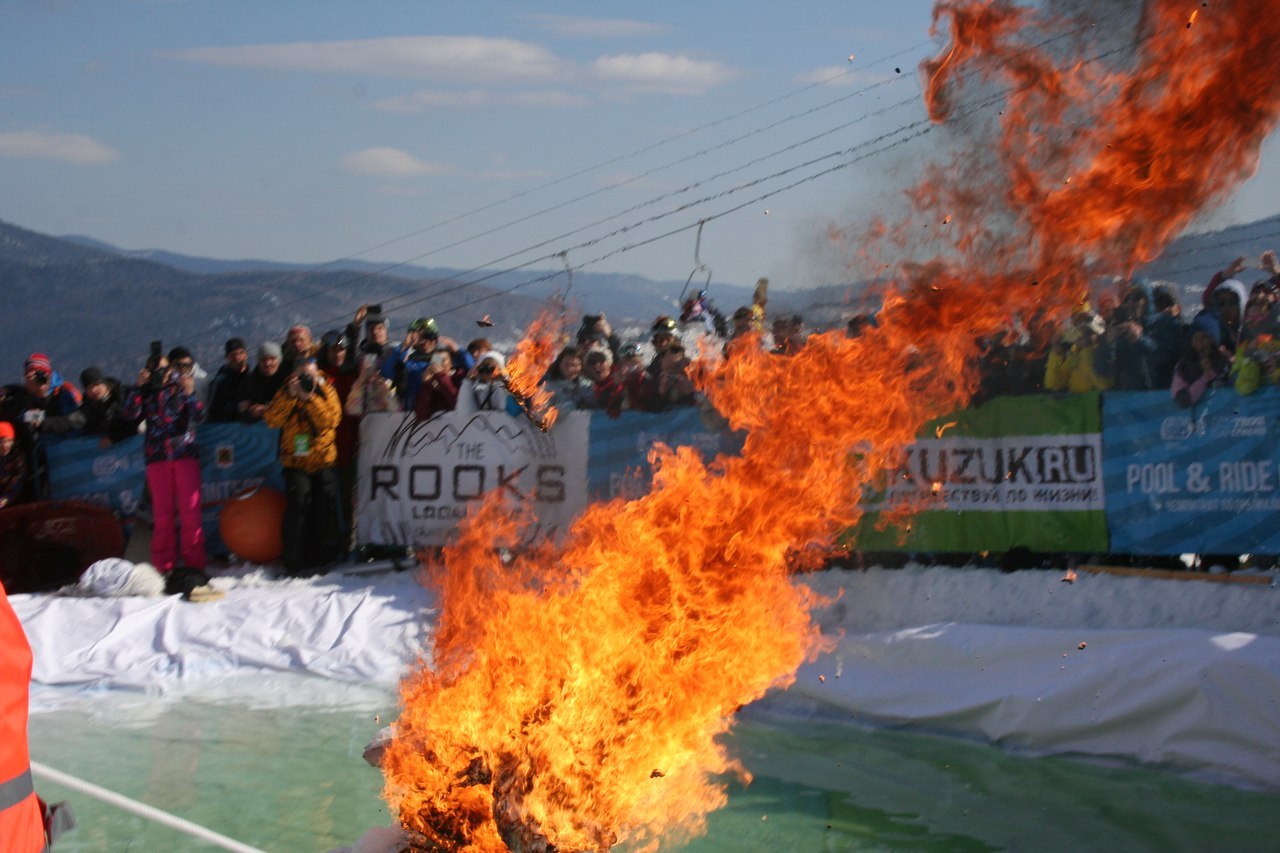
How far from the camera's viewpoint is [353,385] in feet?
37.5

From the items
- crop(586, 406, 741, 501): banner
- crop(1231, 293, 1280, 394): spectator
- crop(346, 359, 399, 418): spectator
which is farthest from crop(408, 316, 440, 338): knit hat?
crop(1231, 293, 1280, 394): spectator

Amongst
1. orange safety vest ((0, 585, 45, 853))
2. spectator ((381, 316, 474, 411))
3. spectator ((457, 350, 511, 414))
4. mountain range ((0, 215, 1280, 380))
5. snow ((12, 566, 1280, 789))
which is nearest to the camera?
orange safety vest ((0, 585, 45, 853))

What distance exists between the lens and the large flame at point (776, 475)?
4.67m

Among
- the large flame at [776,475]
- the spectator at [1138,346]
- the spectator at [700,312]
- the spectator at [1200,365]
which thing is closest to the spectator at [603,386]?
the spectator at [700,312]

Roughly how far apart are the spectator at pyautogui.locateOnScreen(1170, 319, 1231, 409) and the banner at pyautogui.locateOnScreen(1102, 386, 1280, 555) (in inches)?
2.7

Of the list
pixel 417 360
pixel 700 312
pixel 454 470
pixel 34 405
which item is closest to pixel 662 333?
pixel 700 312

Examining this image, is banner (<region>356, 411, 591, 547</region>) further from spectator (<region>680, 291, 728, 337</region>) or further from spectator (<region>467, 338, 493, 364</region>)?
spectator (<region>680, 291, 728, 337</region>)

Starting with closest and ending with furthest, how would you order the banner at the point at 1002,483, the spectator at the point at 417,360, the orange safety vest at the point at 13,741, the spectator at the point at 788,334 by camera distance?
the orange safety vest at the point at 13,741, the spectator at the point at 788,334, the banner at the point at 1002,483, the spectator at the point at 417,360

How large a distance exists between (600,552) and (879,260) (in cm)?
202

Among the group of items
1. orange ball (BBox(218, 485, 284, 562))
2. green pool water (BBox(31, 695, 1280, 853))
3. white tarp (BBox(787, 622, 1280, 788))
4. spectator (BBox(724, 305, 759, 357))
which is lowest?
green pool water (BBox(31, 695, 1280, 853))

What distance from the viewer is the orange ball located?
1122 centimetres

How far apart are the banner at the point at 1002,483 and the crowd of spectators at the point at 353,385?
0.21 meters

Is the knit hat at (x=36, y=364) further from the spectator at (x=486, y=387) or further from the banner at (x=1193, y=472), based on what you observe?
the banner at (x=1193, y=472)

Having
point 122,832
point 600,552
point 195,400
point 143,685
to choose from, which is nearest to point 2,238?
point 195,400
